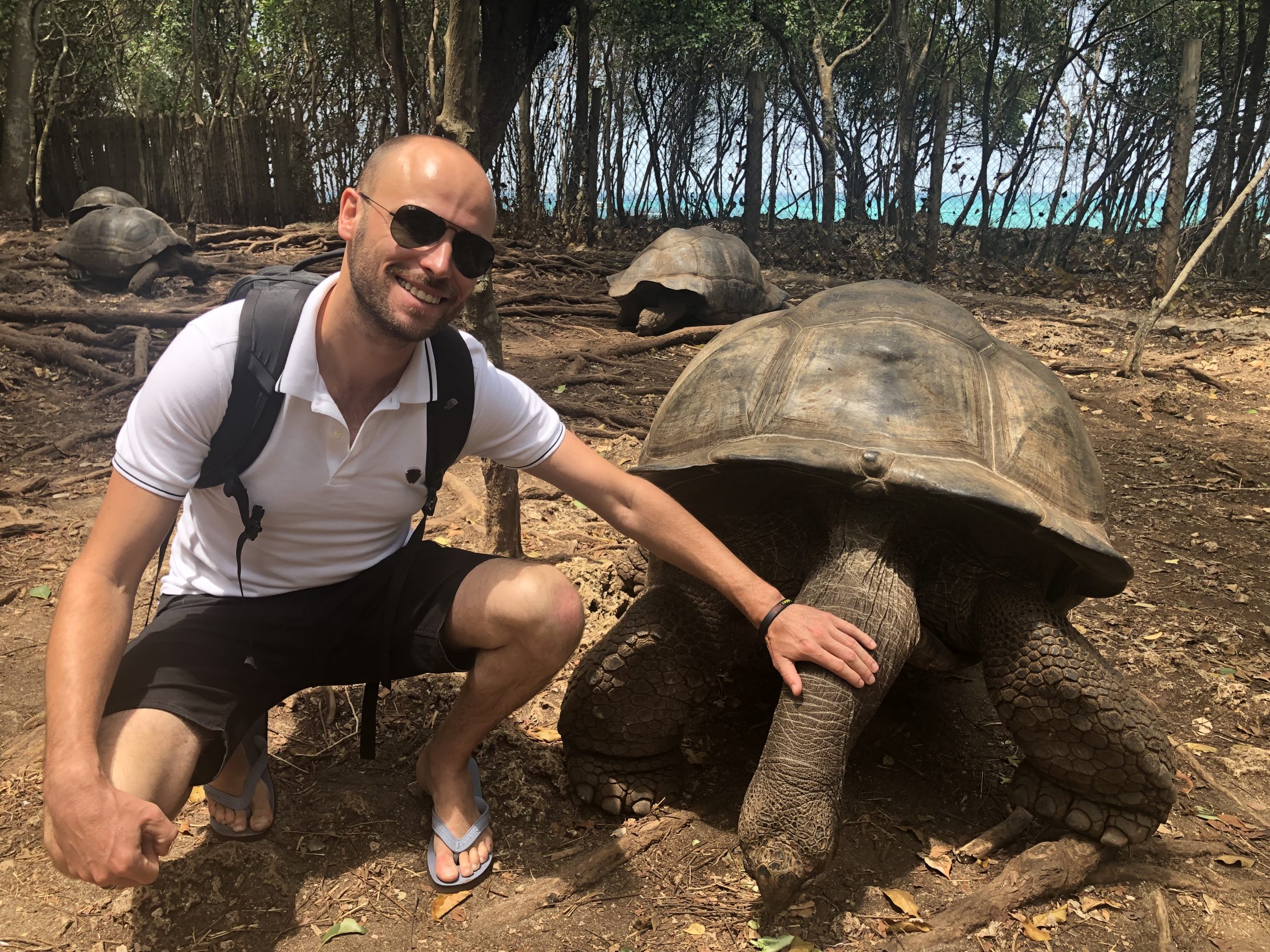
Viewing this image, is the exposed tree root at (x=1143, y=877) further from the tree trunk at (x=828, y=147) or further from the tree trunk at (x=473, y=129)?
the tree trunk at (x=828, y=147)

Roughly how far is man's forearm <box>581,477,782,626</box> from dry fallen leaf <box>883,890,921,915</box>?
0.69 meters

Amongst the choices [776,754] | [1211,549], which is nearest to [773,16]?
[1211,549]

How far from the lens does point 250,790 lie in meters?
2.17

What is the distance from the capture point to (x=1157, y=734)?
85.1 inches

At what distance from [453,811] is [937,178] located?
33.6 ft

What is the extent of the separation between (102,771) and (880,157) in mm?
23297

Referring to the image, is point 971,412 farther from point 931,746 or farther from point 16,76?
point 16,76

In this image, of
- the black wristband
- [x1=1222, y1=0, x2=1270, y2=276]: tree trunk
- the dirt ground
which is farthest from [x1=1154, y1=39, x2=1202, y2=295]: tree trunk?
the black wristband

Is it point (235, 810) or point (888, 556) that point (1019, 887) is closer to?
point (888, 556)

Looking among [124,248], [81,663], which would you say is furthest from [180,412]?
[124,248]

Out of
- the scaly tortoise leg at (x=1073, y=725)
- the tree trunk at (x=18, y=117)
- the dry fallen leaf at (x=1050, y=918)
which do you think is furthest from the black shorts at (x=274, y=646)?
the tree trunk at (x=18, y=117)

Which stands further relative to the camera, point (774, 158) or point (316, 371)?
point (774, 158)

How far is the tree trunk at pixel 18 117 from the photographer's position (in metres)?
12.3

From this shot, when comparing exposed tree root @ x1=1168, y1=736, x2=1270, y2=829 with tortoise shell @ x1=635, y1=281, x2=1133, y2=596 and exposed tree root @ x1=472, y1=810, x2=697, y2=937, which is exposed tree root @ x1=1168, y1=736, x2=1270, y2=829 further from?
exposed tree root @ x1=472, y1=810, x2=697, y2=937
